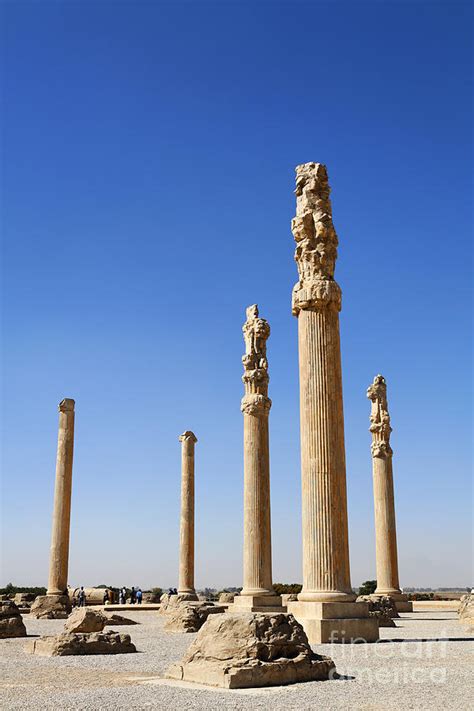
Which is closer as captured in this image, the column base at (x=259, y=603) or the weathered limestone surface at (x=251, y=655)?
the weathered limestone surface at (x=251, y=655)

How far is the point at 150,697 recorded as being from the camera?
8.33 metres

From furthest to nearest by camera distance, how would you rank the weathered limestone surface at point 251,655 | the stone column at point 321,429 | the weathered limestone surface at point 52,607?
the weathered limestone surface at point 52,607
the stone column at point 321,429
the weathered limestone surface at point 251,655

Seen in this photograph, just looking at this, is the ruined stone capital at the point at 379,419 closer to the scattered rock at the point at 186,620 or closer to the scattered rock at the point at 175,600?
the scattered rock at the point at 175,600

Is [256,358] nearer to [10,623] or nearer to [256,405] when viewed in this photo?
[256,405]

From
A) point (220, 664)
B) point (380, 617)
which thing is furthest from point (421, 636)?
point (220, 664)

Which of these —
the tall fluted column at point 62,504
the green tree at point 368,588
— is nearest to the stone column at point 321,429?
the tall fluted column at point 62,504

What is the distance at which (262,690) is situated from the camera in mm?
8820

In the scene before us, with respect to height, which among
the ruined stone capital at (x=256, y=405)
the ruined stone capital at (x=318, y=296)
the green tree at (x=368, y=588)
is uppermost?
the ruined stone capital at (x=318, y=296)

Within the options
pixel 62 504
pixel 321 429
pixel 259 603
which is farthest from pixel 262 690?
pixel 62 504

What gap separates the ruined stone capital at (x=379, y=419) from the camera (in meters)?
30.0

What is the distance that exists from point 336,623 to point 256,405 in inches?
409

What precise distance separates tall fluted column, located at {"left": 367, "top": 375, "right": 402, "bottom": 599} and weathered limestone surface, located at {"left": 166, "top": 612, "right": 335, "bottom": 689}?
19.6 metres

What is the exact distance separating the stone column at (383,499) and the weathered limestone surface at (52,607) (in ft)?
37.8

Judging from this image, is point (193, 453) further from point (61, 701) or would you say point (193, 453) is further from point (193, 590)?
point (61, 701)
